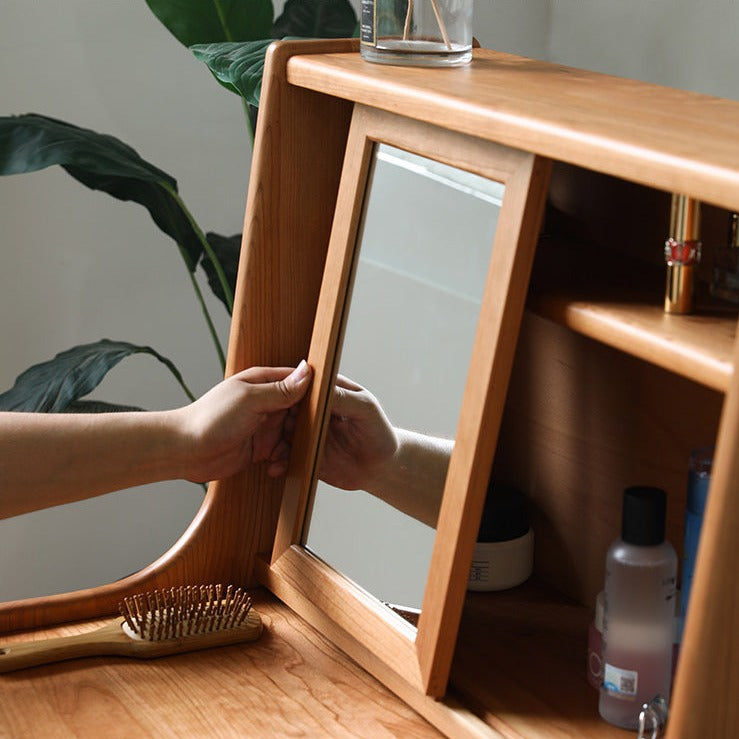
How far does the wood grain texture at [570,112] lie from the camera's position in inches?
22.5

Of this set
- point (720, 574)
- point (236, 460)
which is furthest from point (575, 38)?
point (720, 574)

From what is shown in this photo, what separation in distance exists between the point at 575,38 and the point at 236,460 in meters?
1.49

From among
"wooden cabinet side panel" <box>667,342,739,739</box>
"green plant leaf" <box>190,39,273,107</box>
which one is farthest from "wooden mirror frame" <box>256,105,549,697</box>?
"green plant leaf" <box>190,39,273,107</box>

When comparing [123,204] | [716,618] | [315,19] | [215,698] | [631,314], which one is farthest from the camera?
[123,204]

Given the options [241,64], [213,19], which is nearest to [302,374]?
[241,64]

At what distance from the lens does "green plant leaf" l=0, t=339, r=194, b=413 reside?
1772 mm

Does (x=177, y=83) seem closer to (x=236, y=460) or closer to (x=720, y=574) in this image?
(x=236, y=460)

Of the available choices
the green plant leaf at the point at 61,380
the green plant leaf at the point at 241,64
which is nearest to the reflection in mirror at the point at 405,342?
the green plant leaf at the point at 241,64

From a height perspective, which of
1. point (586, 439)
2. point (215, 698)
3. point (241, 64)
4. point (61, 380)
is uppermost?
point (241, 64)

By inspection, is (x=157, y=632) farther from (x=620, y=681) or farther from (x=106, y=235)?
(x=106, y=235)

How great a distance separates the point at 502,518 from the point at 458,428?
8.6 inches

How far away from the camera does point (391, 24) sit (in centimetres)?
90

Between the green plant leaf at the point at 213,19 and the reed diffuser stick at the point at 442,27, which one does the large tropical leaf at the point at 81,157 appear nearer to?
the green plant leaf at the point at 213,19

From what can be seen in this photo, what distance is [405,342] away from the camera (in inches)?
35.1
